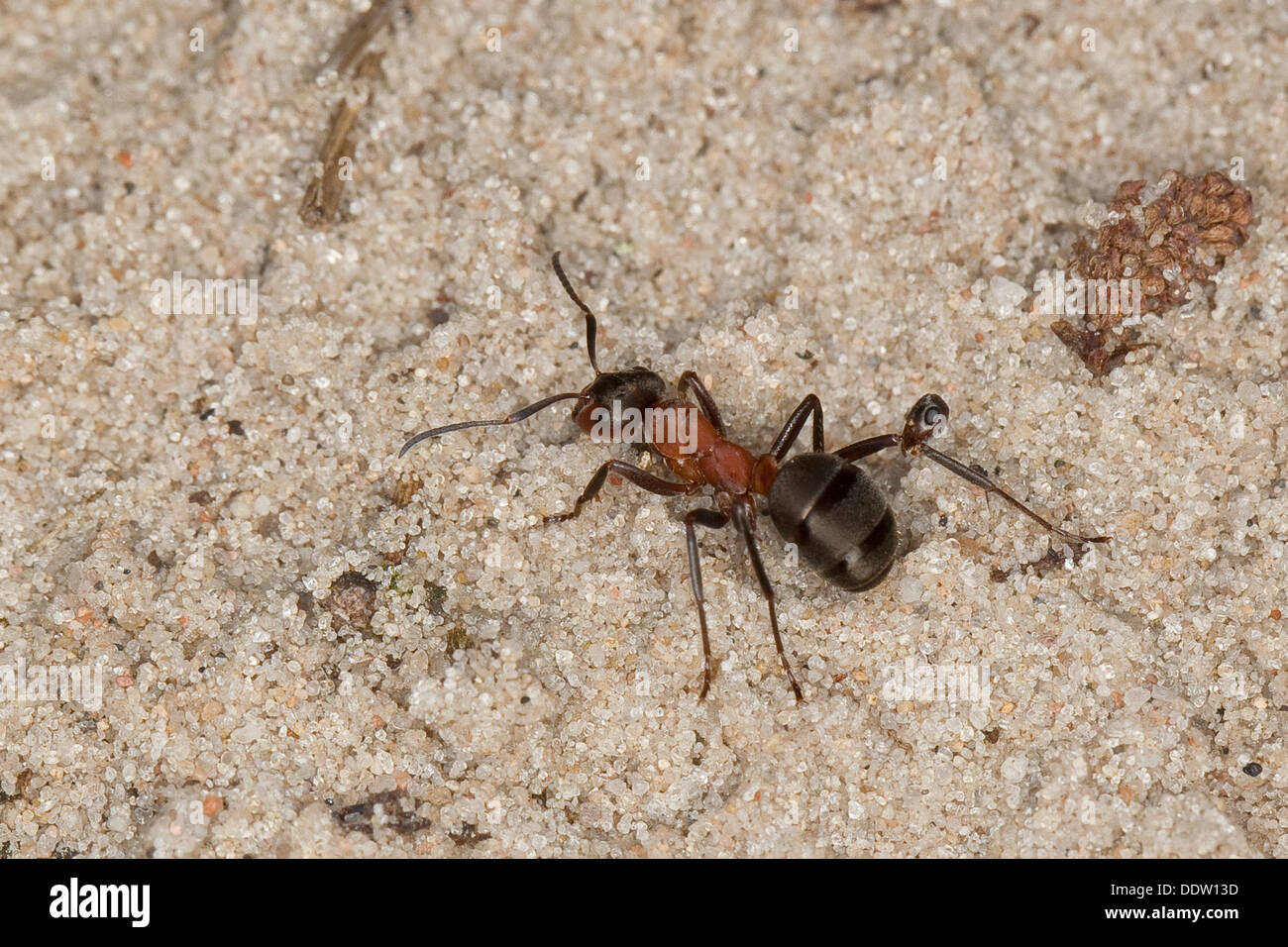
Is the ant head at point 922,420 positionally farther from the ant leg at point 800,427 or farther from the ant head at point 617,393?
the ant head at point 617,393

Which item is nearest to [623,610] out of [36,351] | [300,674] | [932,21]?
[300,674]

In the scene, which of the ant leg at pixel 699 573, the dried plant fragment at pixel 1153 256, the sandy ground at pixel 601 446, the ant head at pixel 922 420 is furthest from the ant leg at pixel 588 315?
the dried plant fragment at pixel 1153 256

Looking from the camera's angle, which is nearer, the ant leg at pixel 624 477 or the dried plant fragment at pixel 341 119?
the ant leg at pixel 624 477

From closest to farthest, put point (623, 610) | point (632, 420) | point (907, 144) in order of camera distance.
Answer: point (623, 610), point (632, 420), point (907, 144)

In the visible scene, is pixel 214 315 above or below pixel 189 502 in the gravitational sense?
above

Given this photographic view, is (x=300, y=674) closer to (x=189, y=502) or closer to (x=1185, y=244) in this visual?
(x=189, y=502)

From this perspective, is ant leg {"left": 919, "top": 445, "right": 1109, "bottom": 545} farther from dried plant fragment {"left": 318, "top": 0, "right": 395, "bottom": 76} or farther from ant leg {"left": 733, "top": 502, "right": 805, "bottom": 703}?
dried plant fragment {"left": 318, "top": 0, "right": 395, "bottom": 76}

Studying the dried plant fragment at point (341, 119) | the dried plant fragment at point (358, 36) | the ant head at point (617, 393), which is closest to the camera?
the ant head at point (617, 393)

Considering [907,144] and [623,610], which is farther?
[907,144]
